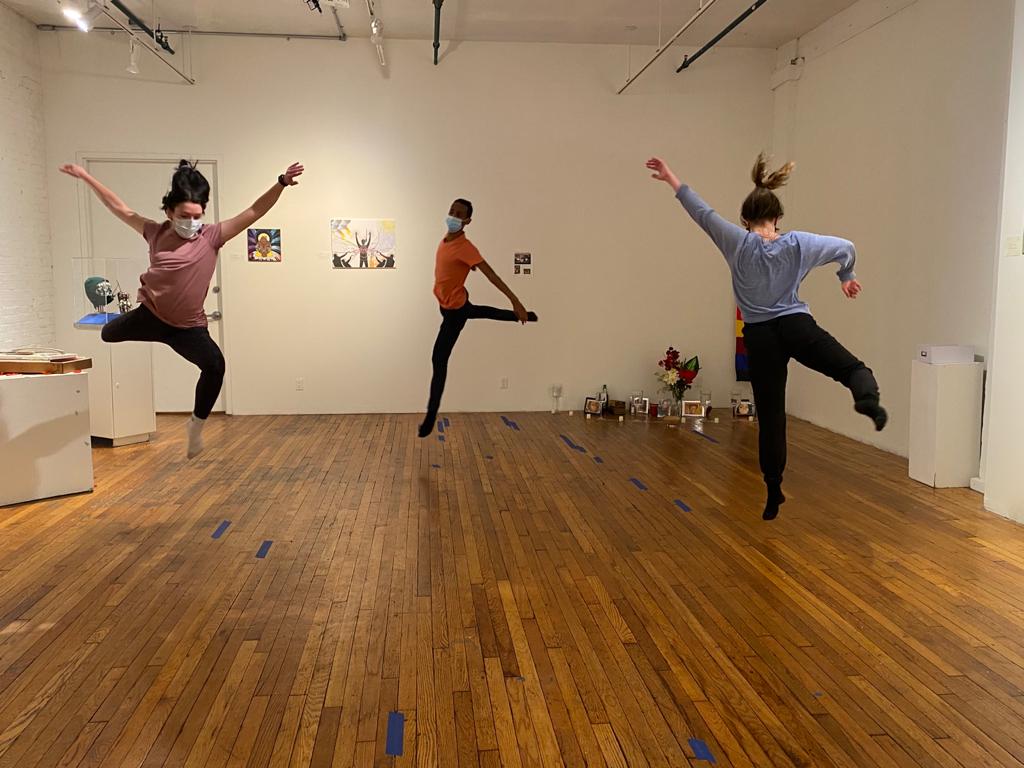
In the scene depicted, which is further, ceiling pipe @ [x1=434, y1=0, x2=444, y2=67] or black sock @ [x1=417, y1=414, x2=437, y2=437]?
ceiling pipe @ [x1=434, y1=0, x2=444, y2=67]

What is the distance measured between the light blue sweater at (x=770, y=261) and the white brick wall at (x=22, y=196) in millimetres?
6835

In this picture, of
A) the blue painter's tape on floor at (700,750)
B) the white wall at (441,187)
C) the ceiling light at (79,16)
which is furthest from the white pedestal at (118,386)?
the blue painter's tape on floor at (700,750)

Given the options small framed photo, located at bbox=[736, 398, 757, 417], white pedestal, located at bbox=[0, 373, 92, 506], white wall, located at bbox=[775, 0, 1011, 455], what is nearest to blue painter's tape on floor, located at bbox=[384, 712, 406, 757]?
white pedestal, located at bbox=[0, 373, 92, 506]

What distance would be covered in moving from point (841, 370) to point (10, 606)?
3.78m

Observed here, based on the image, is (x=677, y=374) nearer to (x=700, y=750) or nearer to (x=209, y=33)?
(x=209, y=33)

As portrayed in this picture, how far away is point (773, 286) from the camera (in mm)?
4008

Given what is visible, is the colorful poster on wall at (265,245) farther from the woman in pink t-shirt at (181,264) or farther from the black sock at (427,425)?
the woman in pink t-shirt at (181,264)

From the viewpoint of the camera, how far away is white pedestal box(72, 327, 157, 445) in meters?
7.23

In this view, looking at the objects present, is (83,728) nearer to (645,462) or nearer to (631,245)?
(645,462)

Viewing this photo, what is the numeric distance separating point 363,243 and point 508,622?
6329 mm

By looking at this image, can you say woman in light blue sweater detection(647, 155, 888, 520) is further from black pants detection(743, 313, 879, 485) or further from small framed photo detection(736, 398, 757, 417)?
→ small framed photo detection(736, 398, 757, 417)

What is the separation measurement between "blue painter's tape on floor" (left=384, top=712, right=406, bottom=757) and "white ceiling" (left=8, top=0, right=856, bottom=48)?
6759mm

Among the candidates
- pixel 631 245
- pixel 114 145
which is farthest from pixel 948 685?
pixel 114 145

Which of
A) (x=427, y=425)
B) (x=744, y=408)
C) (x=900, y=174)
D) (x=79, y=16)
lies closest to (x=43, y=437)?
(x=427, y=425)
